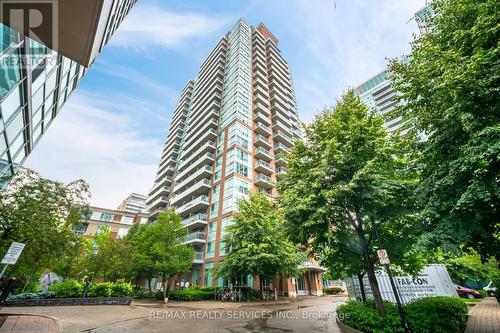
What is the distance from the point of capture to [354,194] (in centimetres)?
974

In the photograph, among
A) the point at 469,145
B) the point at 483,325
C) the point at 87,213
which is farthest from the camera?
the point at 87,213

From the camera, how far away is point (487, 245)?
287 inches

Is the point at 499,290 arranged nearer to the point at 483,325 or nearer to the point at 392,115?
the point at 483,325

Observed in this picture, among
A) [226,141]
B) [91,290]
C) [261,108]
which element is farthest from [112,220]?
[261,108]

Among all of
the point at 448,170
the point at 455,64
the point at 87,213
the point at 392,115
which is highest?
the point at 392,115

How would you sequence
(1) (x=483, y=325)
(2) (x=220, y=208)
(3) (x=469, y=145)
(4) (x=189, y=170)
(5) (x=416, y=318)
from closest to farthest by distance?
(3) (x=469, y=145)
(5) (x=416, y=318)
(1) (x=483, y=325)
(2) (x=220, y=208)
(4) (x=189, y=170)

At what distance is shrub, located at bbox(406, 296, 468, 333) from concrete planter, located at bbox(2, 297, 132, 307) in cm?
2091

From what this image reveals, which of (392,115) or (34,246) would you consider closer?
(392,115)

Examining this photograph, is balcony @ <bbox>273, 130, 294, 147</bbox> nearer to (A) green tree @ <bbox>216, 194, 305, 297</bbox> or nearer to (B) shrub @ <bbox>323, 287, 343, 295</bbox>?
(A) green tree @ <bbox>216, 194, 305, 297</bbox>

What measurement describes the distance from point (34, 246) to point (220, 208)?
84.2ft

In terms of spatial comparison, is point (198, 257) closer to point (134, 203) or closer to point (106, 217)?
point (106, 217)

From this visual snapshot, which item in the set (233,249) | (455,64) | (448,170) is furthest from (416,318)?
(233,249)

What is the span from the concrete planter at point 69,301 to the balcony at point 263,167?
26.0 metres

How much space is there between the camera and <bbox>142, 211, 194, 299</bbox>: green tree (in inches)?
965
